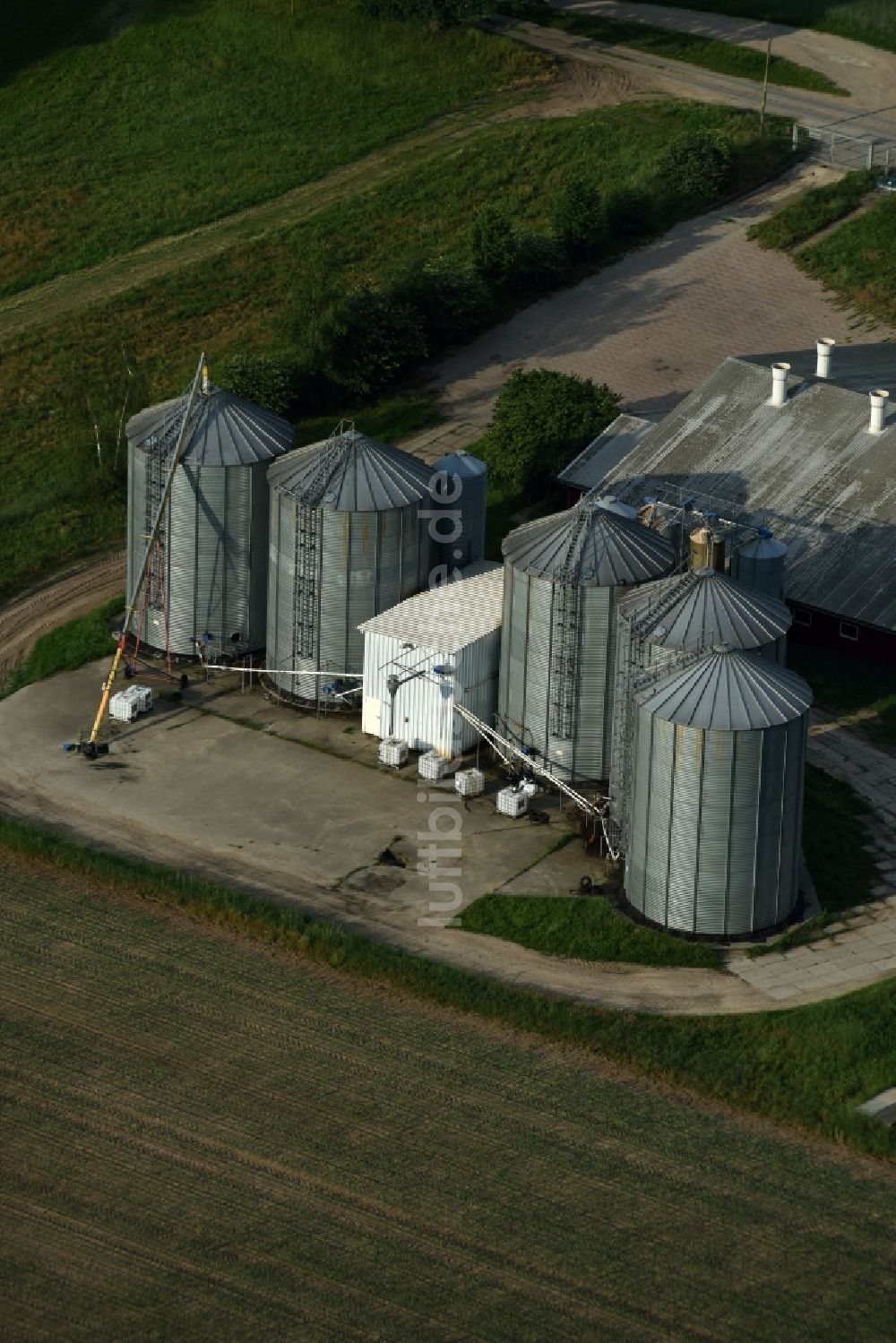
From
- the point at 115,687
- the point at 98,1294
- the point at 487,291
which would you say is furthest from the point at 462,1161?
the point at 487,291

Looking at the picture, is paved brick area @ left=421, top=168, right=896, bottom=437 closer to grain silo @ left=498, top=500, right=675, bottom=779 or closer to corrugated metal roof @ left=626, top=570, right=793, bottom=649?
grain silo @ left=498, top=500, right=675, bottom=779

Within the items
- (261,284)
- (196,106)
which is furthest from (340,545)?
(196,106)

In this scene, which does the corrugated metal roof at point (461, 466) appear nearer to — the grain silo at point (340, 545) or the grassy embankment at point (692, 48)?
the grain silo at point (340, 545)

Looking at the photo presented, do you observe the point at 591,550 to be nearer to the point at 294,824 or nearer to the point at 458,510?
the point at 458,510

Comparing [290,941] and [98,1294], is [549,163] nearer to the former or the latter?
[290,941]

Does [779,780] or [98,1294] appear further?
[779,780]

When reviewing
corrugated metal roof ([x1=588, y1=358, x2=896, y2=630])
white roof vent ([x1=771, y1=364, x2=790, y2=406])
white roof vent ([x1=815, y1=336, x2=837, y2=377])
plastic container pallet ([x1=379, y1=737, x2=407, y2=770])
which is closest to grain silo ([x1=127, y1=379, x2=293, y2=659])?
plastic container pallet ([x1=379, y1=737, x2=407, y2=770])
